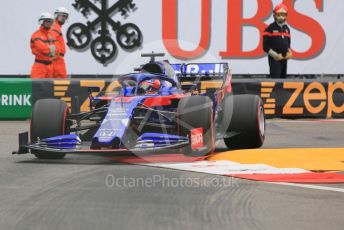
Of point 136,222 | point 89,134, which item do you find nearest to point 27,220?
point 136,222

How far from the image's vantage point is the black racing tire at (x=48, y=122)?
32.8ft

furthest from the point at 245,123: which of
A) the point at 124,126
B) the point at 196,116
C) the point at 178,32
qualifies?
the point at 178,32

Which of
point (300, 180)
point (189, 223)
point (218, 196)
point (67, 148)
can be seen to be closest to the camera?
point (189, 223)

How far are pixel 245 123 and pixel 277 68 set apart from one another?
23.4ft

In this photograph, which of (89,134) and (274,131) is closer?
(89,134)

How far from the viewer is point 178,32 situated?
19672mm

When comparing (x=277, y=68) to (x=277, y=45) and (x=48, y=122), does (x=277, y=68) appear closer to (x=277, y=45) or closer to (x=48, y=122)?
(x=277, y=45)

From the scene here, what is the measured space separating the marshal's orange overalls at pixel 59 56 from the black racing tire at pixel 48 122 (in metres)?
7.37

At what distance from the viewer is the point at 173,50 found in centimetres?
1961

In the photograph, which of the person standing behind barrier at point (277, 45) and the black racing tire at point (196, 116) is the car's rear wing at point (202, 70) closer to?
the black racing tire at point (196, 116)

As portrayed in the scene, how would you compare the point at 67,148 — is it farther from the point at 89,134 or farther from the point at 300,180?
the point at 300,180

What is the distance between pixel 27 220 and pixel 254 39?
14.0 metres

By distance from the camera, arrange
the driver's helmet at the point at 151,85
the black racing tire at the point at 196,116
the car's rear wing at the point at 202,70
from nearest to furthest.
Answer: the black racing tire at the point at 196,116
the driver's helmet at the point at 151,85
the car's rear wing at the point at 202,70

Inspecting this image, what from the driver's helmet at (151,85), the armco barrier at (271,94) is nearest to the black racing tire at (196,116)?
the driver's helmet at (151,85)
